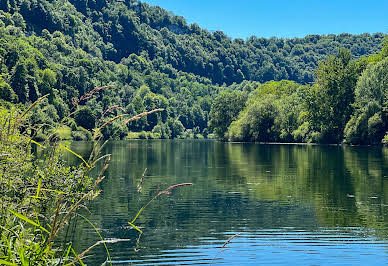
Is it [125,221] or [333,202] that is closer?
[125,221]

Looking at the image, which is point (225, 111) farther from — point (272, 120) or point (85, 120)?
point (85, 120)

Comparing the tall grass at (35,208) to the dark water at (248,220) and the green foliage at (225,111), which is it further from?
the green foliage at (225,111)

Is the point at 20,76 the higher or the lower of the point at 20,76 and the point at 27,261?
the higher

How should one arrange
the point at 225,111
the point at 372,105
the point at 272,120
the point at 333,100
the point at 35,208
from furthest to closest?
the point at 225,111
the point at 272,120
the point at 333,100
the point at 372,105
the point at 35,208

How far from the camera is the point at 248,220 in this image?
33781 millimetres

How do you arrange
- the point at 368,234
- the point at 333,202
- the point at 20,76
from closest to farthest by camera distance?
the point at 368,234 → the point at 333,202 → the point at 20,76

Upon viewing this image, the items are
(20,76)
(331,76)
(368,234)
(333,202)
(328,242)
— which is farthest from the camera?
(20,76)

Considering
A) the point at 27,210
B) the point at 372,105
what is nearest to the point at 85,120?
the point at 372,105

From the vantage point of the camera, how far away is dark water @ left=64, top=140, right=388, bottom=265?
967 inches

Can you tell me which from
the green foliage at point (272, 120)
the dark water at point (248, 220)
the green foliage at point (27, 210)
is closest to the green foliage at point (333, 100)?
the green foliage at point (272, 120)

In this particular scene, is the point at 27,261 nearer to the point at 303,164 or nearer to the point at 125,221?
the point at 125,221

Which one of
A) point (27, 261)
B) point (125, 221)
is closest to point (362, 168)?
point (125, 221)

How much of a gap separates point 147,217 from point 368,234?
1377cm

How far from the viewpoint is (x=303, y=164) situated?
254 feet
